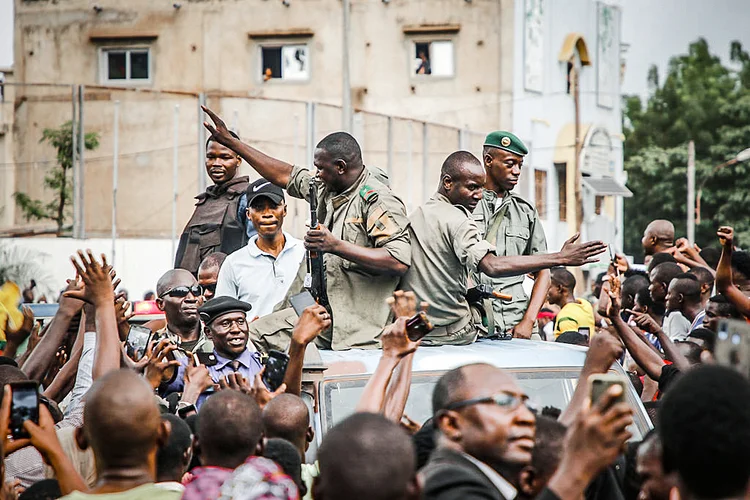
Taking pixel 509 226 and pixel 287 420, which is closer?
pixel 287 420

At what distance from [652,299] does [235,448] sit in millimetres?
5316

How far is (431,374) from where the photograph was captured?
5.78 m

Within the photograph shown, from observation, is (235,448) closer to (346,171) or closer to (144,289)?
(346,171)

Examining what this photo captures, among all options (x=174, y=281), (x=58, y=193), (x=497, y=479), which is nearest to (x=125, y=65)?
(x=58, y=193)

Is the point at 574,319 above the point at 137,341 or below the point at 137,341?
below

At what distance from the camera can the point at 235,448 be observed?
417 cm

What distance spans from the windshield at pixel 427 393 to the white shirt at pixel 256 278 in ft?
7.37

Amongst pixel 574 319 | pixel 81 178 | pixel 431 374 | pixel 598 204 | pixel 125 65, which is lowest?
pixel 574 319

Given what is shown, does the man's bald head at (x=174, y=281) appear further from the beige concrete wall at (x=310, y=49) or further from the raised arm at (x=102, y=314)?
the beige concrete wall at (x=310, y=49)

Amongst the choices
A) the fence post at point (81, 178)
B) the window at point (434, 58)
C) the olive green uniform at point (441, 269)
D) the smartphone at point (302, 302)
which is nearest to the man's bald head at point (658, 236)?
the olive green uniform at point (441, 269)

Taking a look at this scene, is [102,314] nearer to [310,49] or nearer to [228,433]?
[228,433]

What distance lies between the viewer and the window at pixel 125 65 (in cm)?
3070

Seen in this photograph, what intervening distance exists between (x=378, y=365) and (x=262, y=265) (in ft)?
11.7

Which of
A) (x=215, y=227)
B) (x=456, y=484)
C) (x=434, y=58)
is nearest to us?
(x=456, y=484)
